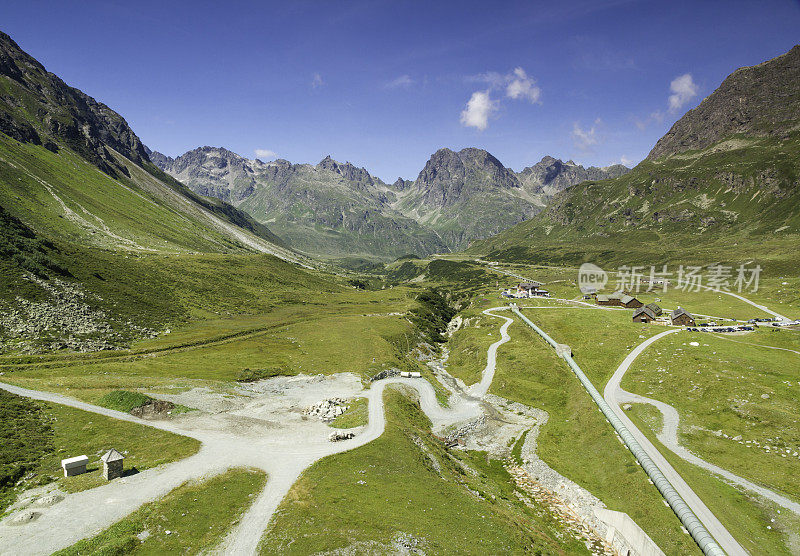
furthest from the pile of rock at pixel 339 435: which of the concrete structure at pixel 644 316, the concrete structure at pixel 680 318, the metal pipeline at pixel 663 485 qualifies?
the concrete structure at pixel 680 318

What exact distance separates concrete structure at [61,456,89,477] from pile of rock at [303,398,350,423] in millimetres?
32445

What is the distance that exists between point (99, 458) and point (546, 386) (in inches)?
3478

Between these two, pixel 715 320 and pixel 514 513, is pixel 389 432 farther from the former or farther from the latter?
pixel 715 320

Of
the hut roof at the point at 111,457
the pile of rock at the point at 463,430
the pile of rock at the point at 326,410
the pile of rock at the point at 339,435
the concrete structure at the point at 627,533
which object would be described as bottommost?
the pile of rock at the point at 463,430

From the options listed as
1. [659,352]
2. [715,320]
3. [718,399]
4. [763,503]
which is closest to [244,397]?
[763,503]

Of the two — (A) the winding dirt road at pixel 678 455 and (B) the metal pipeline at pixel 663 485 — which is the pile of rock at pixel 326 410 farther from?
(A) the winding dirt road at pixel 678 455

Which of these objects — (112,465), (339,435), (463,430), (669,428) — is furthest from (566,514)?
(112,465)

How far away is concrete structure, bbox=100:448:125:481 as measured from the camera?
36.6 metres

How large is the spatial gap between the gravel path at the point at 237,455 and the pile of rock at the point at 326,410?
249 centimetres

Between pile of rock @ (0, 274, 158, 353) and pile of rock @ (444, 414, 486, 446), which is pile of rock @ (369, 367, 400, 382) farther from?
pile of rock @ (0, 274, 158, 353)

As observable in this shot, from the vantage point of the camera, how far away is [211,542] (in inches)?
1188

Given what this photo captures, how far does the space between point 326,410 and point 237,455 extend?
20.3 metres

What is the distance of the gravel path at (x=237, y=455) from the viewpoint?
97.5 ft

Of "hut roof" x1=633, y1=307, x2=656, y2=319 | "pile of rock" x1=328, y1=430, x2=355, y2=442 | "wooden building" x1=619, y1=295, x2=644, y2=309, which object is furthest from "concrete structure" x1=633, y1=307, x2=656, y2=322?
"pile of rock" x1=328, y1=430, x2=355, y2=442
